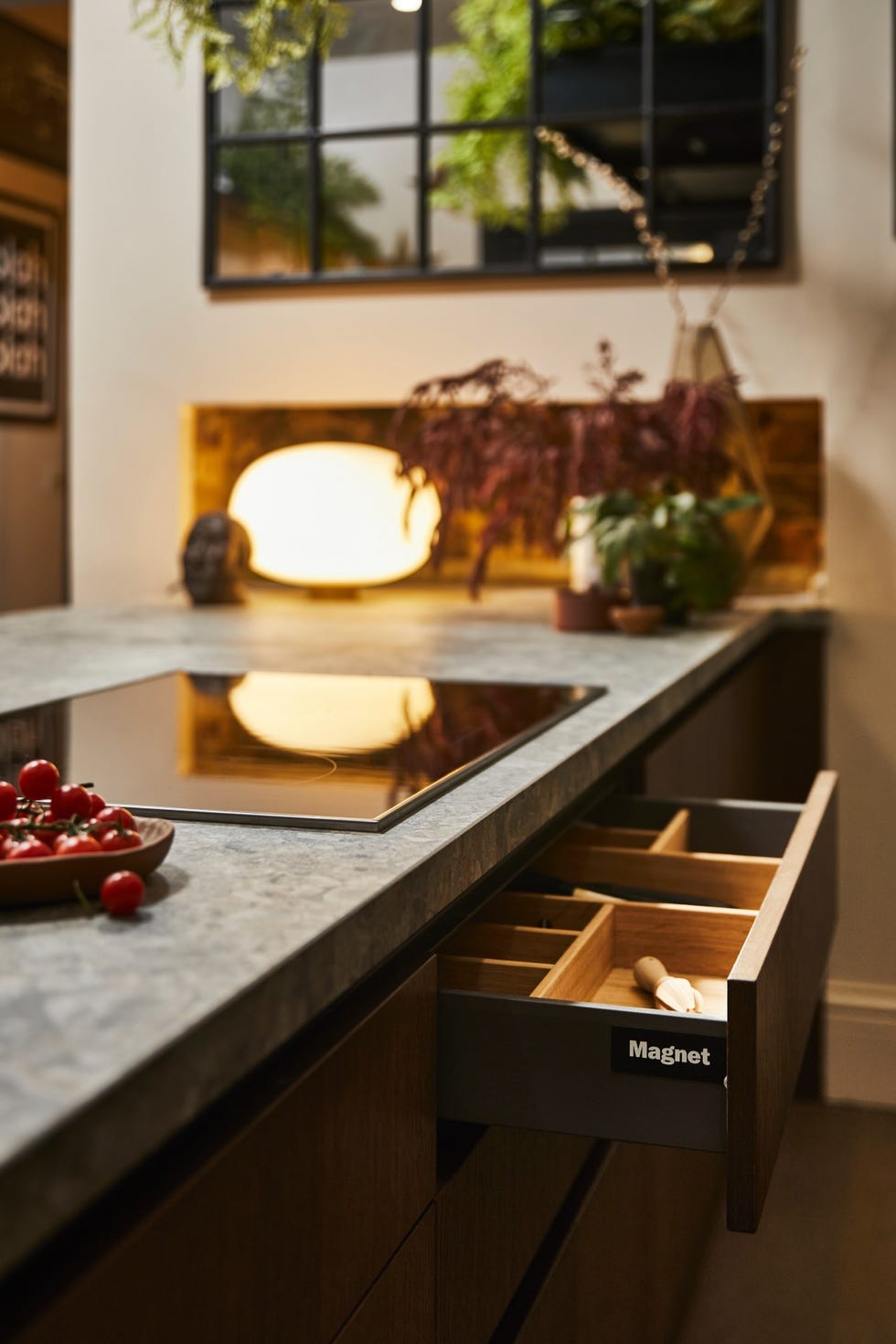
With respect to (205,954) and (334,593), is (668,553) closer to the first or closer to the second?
(334,593)

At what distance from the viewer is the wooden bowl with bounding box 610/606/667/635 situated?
2.23m

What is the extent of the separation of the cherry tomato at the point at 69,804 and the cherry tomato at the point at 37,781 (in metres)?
0.06

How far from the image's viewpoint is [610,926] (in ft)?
4.41

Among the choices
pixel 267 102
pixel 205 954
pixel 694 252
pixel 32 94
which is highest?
pixel 32 94

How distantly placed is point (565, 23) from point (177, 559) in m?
1.33

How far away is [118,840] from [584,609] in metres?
1.60

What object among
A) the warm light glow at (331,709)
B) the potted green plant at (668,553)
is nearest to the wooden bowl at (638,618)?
the potted green plant at (668,553)

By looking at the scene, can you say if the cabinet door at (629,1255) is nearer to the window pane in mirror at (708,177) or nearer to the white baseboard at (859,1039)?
the white baseboard at (859,1039)

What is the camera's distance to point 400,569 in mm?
2928

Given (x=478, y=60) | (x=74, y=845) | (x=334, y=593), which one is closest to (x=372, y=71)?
(x=478, y=60)

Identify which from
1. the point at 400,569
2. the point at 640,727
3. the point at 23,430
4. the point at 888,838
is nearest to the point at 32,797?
the point at 640,727

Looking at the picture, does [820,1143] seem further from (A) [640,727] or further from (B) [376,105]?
(B) [376,105]

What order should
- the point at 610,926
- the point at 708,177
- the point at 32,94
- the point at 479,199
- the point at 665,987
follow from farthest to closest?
the point at 32,94 → the point at 479,199 → the point at 708,177 → the point at 610,926 → the point at 665,987

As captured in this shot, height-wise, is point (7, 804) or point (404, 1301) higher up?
point (7, 804)
